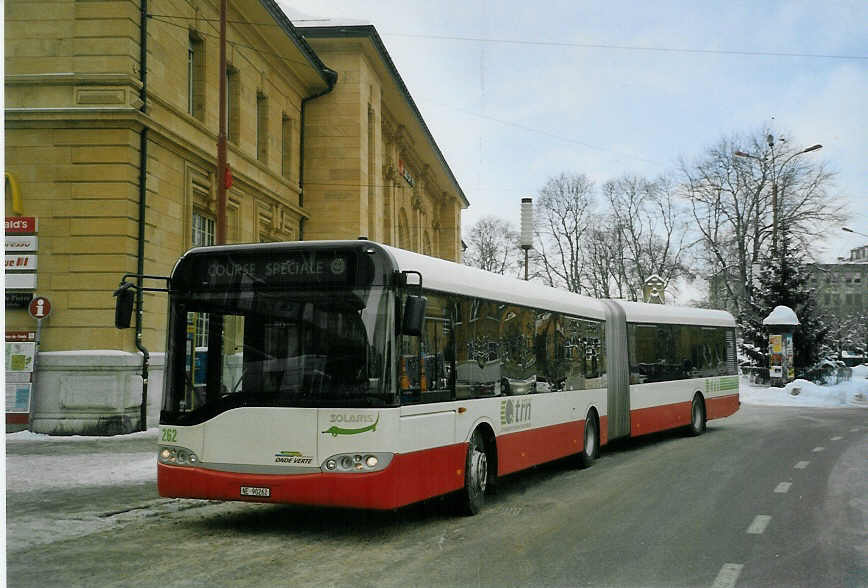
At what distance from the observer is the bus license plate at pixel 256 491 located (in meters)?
8.21

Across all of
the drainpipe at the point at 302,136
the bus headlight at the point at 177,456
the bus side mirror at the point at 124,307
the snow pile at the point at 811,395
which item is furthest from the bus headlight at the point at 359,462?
the snow pile at the point at 811,395

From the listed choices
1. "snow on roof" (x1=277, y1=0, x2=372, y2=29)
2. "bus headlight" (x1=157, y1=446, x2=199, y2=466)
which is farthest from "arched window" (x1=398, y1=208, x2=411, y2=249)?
"bus headlight" (x1=157, y1=446, x2=199, y2=466)

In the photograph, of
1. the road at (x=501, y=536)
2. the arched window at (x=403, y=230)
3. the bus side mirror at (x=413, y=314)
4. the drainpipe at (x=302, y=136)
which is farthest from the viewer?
the arched window at (x=403, y=230)

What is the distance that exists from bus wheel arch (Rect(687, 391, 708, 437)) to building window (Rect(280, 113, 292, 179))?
16.2 m

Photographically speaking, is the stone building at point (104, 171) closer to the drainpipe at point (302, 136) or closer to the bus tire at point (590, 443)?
the drainpipe at point (302, 136)

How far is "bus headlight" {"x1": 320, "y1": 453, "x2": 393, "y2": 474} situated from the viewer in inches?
318

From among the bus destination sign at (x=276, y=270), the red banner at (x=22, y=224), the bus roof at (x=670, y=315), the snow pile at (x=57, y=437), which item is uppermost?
the red banner at (x=22, y=224)

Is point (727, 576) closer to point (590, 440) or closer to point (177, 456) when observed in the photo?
point (177, 456)

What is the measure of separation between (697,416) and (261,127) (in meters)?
15.8

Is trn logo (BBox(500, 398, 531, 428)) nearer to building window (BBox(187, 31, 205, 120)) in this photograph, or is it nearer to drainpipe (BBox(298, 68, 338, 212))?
building window (BBox(187, 31, 205, 120))

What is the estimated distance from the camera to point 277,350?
8391 mm

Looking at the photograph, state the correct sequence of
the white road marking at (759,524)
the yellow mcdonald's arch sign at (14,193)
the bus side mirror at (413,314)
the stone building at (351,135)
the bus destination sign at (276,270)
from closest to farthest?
the bus side mirror at (413,314), the bus destination sign at (276,270), the white road marking at (759,524), the yellow mcdonald's arch sign at (14,193), the stone building at (351,135)

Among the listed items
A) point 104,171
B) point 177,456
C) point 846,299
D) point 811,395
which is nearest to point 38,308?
point 104,171

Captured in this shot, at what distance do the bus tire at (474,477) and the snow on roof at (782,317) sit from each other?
3149cm
